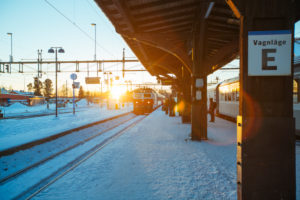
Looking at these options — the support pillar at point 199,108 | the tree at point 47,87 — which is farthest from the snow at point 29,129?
the tree at point 47,87

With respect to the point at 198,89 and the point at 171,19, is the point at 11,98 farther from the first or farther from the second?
the point at 198,89

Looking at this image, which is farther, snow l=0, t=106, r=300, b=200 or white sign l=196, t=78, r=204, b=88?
white sign l=196, t=78, r=204, b=88

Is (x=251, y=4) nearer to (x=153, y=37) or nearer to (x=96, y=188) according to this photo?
(x=96, y=188)

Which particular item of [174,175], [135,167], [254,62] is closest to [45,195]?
[135,167]

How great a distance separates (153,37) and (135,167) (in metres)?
5.15

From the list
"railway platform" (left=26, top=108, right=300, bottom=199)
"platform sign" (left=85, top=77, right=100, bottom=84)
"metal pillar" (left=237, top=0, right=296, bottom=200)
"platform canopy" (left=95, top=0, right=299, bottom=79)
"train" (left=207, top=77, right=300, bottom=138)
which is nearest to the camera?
"metal pillar" (left=237, top=0, right=296, bottom=200)

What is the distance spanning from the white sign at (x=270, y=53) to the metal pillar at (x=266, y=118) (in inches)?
0.4

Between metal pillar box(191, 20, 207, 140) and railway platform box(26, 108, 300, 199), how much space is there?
1.49 meters

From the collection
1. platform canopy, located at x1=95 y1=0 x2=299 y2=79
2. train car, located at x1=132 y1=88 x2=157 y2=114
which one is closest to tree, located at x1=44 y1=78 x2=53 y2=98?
train car, located at x1=132 y1=88 x2=157 y2=114

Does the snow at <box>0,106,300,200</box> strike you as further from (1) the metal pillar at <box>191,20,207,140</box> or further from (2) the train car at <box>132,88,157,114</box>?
(2) the train car at <box>132,88,157,114</box>

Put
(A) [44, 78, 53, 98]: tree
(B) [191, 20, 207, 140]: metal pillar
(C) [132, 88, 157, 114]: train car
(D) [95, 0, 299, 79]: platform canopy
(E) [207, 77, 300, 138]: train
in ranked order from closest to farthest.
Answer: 1. (D) [95, 0, 299, 79]: platform canopy
2. (B) [191, 20, 207, 140]: metal pillar
3. (E) [207, 77, 300, 138]: train
4. (C) [132, 88, 157, 114]: train car
5. (A) [44, 78, 53, 98]: tree

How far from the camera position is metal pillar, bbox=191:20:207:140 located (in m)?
7.38

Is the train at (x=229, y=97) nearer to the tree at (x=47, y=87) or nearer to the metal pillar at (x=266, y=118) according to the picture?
the metal pillar at (x=266, y=118)

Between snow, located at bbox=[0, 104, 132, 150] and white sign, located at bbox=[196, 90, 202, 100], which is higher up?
white sign, located at bbox=[196, 90, 202, 100]
